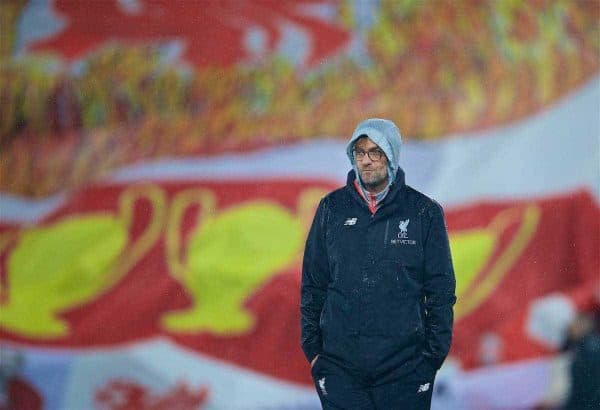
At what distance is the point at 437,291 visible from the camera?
6.89 feet

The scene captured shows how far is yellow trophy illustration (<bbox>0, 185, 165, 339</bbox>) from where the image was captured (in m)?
3.51

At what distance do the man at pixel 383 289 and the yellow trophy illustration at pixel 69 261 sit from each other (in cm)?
157

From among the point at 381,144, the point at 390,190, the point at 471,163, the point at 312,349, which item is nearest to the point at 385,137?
the point at 381,144

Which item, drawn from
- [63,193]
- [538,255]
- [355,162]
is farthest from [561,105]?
[63,193]

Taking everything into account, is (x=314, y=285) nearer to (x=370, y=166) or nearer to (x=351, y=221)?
(x=351, y=221)

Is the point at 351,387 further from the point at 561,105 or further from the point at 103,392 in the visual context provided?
the point at 561,105

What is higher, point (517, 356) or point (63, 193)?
point (63, 193)

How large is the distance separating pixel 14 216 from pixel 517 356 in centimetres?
188

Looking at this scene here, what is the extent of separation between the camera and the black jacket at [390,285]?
6.82ft

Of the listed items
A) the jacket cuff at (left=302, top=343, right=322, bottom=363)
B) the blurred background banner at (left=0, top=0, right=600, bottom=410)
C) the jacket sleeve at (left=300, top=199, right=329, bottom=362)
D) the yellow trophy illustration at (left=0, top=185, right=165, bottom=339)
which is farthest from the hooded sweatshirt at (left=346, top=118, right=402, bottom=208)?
the yellow trophy illustration at (left=0, top=185, right=165, bottom=339)

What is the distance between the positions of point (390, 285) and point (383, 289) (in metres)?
0.02

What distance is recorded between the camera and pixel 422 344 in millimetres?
2121

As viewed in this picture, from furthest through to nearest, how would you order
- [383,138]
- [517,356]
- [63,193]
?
[63,193] → [517,356] → [383,138]

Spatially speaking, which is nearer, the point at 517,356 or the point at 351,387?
the point at 351,387
